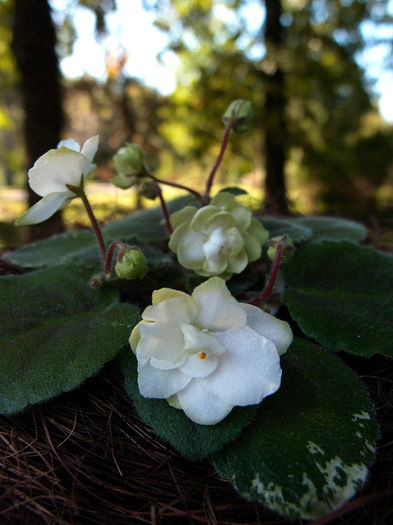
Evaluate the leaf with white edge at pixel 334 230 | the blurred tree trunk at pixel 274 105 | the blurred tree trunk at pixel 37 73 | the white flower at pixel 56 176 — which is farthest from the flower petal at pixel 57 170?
the blurred tree trunk at pixel 274 105

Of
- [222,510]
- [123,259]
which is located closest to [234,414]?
[222,510]

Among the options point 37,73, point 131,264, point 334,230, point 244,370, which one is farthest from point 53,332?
point 37,73

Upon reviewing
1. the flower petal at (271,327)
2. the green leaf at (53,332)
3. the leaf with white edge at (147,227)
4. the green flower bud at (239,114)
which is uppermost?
the green flower bud at (239,114)

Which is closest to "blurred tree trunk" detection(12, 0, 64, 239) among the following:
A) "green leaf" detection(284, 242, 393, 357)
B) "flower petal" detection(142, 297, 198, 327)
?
"green leaf" detection(284, 242, 393, 357)

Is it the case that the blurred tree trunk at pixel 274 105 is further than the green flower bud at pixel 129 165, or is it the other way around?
the blurred tree trunk at pixel 274 105

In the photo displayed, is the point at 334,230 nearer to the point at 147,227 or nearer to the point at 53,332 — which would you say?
the point at 147,227

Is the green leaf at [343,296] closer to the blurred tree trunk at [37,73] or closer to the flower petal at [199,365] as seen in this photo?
the flower petal at [199,365]
